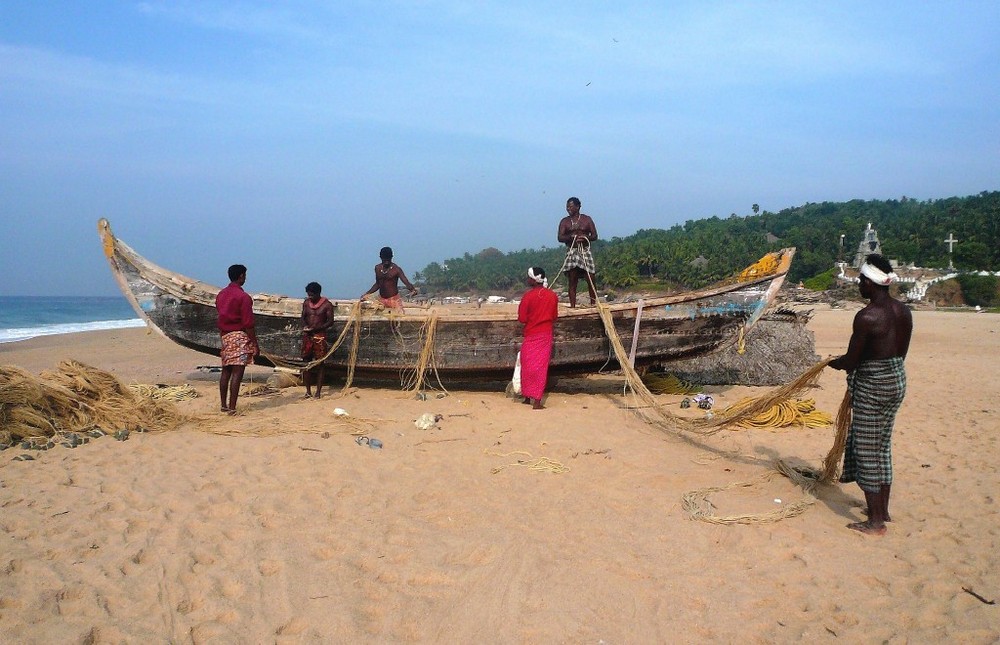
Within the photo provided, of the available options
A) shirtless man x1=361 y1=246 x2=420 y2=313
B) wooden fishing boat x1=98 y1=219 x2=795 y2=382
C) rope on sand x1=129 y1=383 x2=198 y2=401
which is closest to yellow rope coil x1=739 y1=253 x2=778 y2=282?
wooden fishing boat x1=98 y1=219 x2=795 y2=382

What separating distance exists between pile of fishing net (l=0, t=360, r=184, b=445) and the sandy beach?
11.5 inches

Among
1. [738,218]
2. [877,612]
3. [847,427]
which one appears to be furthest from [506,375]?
[738,218]

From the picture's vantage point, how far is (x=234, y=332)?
22.7 feet

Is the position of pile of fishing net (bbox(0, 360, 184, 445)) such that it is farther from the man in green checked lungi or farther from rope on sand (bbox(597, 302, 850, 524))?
the man in green checked lungi

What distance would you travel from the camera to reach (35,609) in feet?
9.32

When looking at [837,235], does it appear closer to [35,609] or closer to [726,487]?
[726,487]

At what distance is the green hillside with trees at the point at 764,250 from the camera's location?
30422 millimetres

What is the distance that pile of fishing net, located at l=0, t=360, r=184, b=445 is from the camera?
5.36 meters

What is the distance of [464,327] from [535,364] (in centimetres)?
108

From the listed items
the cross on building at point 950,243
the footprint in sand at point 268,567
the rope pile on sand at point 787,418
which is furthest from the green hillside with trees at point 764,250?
the footprint in sand at point 268,567

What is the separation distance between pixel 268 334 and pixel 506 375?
3.22 m

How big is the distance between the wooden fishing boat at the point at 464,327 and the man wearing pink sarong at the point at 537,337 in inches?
13.8

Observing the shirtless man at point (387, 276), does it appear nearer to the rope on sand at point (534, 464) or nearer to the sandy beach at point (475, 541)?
the sandy beach at point (475, 541)

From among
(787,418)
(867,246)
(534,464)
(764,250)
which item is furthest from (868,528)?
(764,250)
